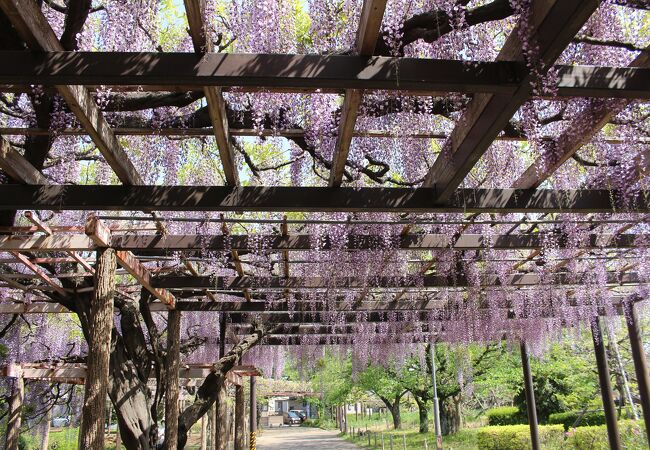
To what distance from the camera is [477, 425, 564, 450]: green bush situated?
1128 centimetres

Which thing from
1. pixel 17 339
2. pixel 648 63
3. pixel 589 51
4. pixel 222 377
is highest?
pixel 589 51

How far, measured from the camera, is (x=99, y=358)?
404 cm

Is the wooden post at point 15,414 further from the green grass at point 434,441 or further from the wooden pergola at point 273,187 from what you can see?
the green grass at point 434,441

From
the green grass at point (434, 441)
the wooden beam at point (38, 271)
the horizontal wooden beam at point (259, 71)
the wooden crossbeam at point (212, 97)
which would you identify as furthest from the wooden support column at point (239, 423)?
the horizontal wooden beam at point (259, 71)

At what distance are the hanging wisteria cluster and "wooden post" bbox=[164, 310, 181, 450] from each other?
0.86 metres

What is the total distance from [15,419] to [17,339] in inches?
65.6

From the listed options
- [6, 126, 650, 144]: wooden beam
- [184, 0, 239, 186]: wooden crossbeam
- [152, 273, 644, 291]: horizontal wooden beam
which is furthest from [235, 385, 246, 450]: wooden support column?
[6, 126, 650, 144]: wooden beam

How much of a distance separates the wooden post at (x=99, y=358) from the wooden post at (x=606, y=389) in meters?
7.55

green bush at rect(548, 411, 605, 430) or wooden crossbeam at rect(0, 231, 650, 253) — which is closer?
wooden crossbeam at rect(0, 231, 650, 253)

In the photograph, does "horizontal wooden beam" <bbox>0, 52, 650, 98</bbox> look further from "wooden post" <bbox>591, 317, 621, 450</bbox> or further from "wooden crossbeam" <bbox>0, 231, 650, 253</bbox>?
"wooden post" <bbox>591, 317, 621, 450</bbox>

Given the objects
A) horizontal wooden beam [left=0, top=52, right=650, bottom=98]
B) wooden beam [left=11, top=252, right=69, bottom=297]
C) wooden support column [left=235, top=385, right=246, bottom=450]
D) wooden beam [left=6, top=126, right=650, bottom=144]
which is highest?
wooden beam [left=6, top=126, right=650, bottom=144]

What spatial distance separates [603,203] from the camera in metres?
3.79

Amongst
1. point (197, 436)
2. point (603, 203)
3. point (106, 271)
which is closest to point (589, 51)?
point (603, 203)

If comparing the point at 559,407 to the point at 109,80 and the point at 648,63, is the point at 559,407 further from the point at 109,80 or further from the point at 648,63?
the point at 109,80
